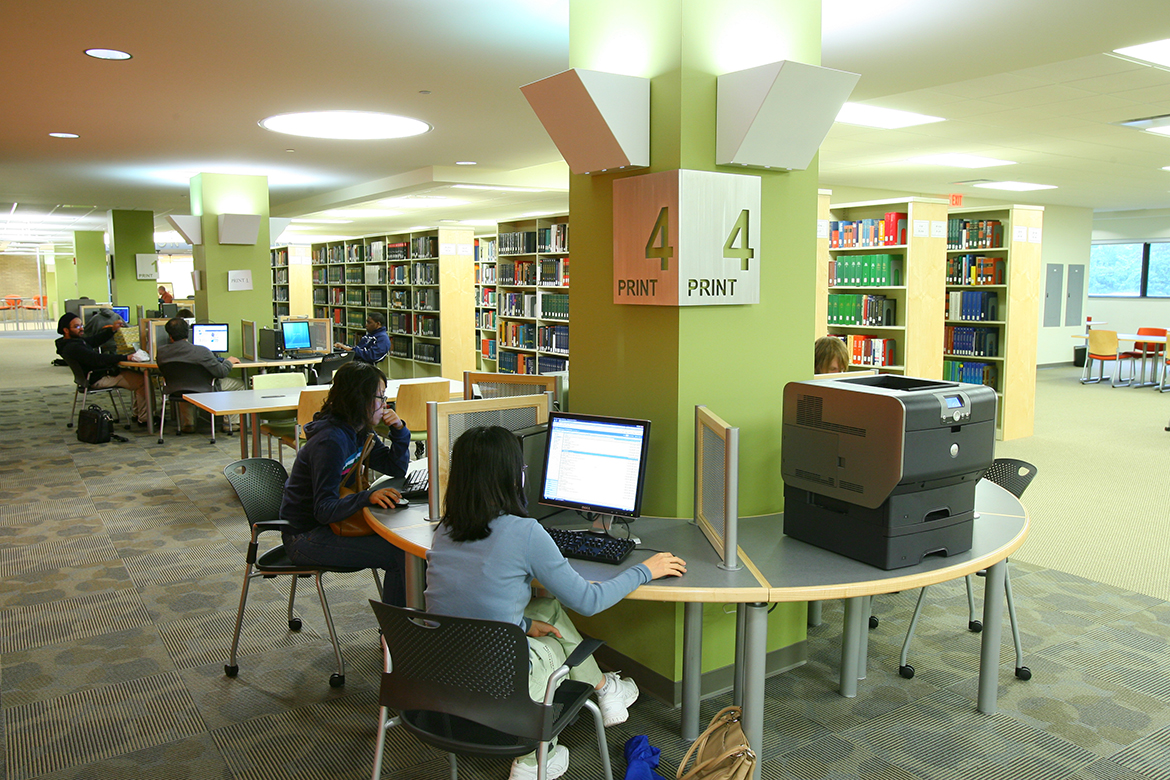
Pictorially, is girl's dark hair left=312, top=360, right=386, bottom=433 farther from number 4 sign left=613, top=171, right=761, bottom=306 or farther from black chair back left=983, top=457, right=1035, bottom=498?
black chair back left=983, top=457, right=1035, bottom=498

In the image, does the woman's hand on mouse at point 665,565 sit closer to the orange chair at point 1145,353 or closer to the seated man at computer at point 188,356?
the seated man at computer at point 188,356

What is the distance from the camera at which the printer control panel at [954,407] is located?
7.51 feet

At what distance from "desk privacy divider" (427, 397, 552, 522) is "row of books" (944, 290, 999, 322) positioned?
6.01 meters

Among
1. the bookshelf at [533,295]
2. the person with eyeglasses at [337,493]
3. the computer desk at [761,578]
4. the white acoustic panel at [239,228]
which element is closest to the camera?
the computer desk at [761,578]

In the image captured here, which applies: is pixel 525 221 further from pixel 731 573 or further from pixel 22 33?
pixel 731 573

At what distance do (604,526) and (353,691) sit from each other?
1218 mm

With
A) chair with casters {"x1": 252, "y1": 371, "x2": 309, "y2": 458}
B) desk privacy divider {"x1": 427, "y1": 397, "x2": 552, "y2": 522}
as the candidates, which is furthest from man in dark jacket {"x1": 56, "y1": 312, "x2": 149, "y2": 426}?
desk privacy divider {"x1": 427, "y1": 397, "x2": 552, "y2": 522}

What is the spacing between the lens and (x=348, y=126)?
697 centimetres

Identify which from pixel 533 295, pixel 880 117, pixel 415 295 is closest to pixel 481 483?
pixel 880 117

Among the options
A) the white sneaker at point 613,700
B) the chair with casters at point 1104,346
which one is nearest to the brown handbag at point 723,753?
the white sneaker at point 613,700

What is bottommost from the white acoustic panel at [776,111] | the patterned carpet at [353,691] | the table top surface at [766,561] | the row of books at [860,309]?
the patterned carpet at [353,691]

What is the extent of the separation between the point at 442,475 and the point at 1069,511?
466 cm

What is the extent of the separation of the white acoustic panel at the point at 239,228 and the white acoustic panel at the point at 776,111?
7.41m

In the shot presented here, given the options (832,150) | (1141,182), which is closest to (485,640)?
(832,150)
